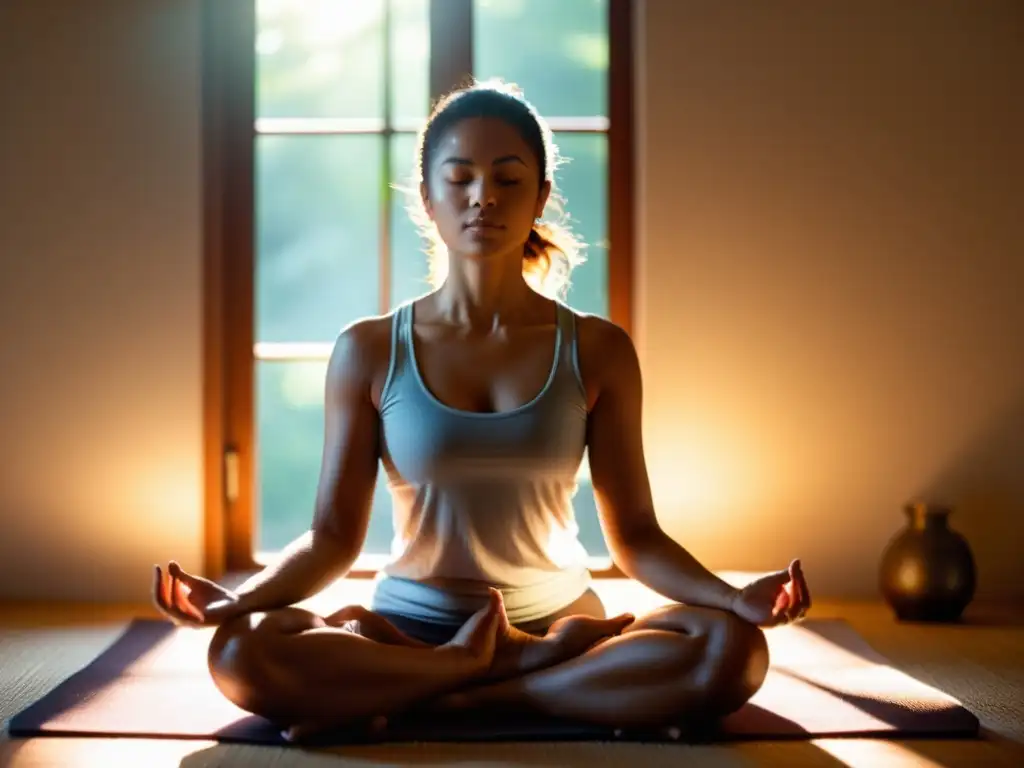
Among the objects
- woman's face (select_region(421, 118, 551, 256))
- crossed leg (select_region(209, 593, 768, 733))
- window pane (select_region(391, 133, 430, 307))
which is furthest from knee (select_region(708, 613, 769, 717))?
window pane (select_region(391, 133, 430, 307))

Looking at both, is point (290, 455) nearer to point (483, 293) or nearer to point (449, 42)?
point (449, 42)

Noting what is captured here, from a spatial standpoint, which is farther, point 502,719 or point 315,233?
point 315,233

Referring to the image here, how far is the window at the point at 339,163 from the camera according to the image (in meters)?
3.32

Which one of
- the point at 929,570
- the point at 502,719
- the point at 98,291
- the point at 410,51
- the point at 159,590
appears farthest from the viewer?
the point at 410,51

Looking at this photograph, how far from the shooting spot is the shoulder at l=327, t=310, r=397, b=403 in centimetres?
223

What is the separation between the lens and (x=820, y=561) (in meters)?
3.26

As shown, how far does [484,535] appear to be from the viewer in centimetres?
215

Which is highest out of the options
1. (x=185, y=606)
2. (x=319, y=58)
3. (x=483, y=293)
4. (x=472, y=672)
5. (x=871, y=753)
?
(x=319, y=58)

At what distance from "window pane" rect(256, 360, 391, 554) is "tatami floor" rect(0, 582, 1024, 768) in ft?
2.28

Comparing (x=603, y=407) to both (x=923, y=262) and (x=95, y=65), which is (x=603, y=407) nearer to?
(x=923, y=262)

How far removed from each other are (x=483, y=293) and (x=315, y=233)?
1.26 meters

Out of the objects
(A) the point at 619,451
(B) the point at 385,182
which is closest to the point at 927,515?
(A) the point at 619,451

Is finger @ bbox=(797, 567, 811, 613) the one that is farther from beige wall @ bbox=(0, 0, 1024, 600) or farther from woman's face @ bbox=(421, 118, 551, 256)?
beige wall @ bbox=(0, 0, 1024, 600)

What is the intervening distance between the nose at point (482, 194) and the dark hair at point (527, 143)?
0.12 m
